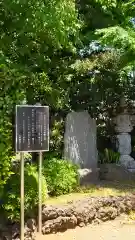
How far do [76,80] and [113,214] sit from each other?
460 centimetres

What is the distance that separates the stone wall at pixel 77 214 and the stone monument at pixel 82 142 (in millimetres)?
1583

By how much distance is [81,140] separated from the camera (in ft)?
34.9

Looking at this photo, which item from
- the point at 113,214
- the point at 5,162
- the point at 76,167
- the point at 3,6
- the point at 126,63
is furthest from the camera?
the point at 126,63

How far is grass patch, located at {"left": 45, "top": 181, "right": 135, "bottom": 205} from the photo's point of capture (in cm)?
838

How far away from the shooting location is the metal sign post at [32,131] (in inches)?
262

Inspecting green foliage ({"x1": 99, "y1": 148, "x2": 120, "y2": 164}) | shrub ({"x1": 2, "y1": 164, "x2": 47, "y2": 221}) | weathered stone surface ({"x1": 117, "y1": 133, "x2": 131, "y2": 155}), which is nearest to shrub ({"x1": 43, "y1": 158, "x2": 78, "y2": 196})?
shrub ({"x1": 2, "y1": 164, "x2": 47, "y2": 221})

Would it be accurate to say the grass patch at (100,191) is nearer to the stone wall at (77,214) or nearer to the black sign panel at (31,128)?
the stone wall at (77,214)

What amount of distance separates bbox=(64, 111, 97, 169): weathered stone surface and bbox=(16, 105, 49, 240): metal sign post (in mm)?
3171

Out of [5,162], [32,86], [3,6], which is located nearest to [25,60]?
[32,86]

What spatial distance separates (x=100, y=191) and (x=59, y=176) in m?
1.07

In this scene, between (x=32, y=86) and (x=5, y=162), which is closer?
(x=5, y=162)

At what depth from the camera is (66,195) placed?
8.75 meters

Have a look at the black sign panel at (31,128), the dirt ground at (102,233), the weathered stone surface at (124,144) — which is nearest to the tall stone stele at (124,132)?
the weathered stone surface at (124,144)

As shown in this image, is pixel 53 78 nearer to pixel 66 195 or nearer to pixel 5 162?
pixel 66 195
